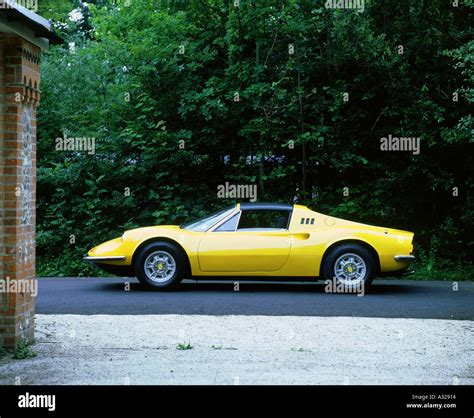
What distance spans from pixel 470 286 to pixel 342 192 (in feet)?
15.9

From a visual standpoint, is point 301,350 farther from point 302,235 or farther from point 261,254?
point 302,235

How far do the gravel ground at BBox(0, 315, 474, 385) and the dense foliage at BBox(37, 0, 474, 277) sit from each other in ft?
26.8

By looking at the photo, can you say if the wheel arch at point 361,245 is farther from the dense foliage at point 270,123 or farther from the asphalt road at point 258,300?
the dense foliage at point 270,123

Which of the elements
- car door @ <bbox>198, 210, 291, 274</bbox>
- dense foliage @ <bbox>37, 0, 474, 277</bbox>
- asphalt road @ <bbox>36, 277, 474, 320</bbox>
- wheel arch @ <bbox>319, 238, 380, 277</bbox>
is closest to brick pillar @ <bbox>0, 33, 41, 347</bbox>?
asphalt road @ <bbox>36, 277, 474, 320</bbox>

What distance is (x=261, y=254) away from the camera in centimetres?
1273

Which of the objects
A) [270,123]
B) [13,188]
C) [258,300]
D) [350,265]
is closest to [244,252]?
[258,300]

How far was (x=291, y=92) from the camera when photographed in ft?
60.2

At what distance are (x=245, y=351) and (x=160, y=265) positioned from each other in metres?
5.13

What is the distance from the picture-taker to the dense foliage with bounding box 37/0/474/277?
58.4ft

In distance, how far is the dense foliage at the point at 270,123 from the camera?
1780 centimetres

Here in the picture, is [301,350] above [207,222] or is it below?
below

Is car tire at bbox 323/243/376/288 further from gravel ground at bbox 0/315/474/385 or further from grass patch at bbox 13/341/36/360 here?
grass patch at bbox 13/341/36/360

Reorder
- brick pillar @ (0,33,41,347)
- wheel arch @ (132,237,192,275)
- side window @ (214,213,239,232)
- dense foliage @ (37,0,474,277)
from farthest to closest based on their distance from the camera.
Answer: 1. dense foliage @ (37,0,474,277)
2. side window @ (214,213,239,232)
3. wheel arch @ (132,237,192,275)
4. brick pillar @ (0,33,41,347)

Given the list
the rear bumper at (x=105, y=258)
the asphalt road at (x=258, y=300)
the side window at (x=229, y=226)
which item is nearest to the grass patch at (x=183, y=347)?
the asphalt road at (x=258, y=300)
